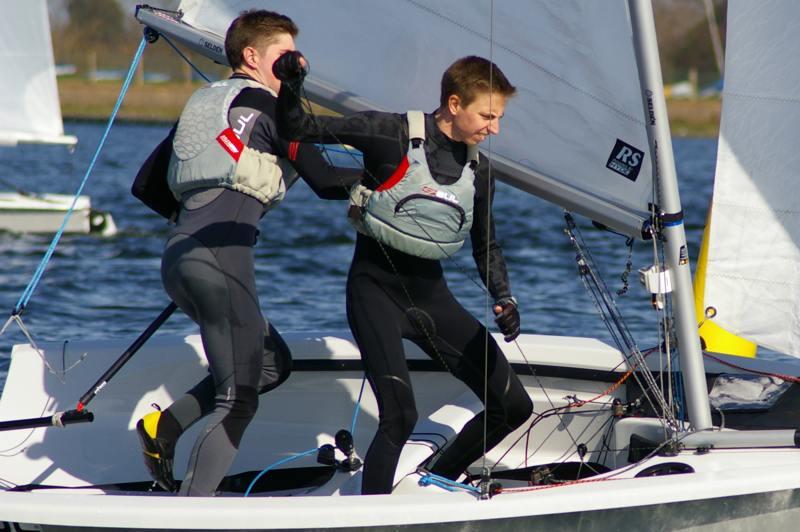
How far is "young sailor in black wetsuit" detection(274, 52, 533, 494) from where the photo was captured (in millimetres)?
2994

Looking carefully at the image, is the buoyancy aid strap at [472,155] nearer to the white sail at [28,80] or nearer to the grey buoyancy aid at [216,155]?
the grey buoyancy aid at [216,155]

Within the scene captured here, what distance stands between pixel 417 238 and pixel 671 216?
25.2 inches

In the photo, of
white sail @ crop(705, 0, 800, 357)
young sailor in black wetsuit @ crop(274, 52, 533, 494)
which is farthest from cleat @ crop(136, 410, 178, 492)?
white sail @ crop(705, 0, 800, 357)

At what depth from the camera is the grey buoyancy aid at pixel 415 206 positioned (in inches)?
118

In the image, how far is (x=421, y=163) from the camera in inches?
119

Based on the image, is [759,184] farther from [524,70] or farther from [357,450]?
[357,450]

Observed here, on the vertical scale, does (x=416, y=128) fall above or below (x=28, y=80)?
below

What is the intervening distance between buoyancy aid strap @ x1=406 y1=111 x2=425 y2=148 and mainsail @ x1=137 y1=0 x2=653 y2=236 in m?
0.19

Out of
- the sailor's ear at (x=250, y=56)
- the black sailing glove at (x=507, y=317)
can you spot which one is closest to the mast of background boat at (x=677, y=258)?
the black sailing glove at (x=507, y=317)

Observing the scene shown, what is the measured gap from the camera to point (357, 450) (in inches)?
154

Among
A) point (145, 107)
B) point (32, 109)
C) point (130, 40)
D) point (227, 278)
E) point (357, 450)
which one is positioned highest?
point (130, 40)

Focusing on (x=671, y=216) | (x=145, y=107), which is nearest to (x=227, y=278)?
(x=671, y=216)

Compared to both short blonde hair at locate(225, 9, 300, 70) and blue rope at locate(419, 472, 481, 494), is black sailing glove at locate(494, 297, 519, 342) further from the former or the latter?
short blonde hair at locate(225, 9, 300, 70)

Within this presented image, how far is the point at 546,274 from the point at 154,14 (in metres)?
5.87
